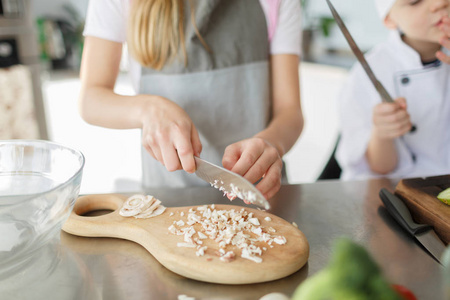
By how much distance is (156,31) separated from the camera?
31.7 inches

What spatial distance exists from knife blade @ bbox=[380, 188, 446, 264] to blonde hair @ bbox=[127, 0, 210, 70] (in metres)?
0.49

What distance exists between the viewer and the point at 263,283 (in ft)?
1.49

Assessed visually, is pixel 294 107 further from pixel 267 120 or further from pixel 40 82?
pixel 40 82

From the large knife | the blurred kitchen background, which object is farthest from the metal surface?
the blurred kitchen background

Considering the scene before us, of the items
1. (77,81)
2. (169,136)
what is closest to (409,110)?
(169,136)

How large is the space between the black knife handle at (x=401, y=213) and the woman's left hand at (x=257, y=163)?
191 mm

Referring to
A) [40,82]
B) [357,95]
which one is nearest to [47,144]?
[357,95]

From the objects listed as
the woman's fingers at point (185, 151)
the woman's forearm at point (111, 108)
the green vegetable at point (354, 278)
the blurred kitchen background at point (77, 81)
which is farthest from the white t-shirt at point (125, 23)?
the blurred kitchen background at point (77, 81)

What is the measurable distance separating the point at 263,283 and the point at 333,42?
2492 mm

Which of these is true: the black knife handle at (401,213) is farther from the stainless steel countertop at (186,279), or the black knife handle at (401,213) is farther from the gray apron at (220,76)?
the gray apron at (220,76)

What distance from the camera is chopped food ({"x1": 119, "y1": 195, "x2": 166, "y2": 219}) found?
0.57 metres

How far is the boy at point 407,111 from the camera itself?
38.7 inches

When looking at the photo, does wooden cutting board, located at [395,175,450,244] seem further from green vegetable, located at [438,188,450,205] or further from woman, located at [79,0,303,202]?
woman, located at [79,0,303,202]

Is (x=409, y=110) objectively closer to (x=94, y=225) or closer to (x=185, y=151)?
(x=185, y=151)
